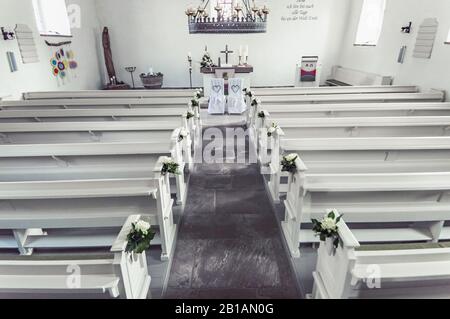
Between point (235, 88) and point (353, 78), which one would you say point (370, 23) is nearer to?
point (353, 78)

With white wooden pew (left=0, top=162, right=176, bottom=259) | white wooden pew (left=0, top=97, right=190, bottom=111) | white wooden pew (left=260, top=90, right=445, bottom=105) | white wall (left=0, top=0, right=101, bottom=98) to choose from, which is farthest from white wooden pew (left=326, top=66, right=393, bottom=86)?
white wall (left=0, top=0, right=101, bottom=98)

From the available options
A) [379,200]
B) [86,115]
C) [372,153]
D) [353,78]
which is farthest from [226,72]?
[379,200]

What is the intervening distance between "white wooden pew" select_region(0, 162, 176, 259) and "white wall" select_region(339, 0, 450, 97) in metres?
5.16

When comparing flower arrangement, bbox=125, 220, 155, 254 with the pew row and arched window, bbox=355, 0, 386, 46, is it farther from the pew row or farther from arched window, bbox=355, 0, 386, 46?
arched window, bbox=355, 0, 386, 46

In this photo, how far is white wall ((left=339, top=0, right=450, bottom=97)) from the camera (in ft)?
15.6

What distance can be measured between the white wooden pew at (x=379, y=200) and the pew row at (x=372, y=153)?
0.52 m

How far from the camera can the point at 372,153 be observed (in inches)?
107

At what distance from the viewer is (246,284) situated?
2.06 meters

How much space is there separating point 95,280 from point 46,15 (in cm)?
748

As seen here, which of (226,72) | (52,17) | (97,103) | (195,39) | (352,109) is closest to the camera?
(352,109)

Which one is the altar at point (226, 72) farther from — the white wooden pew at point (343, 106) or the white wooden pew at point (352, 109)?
the white wooden pew at point (352, 109)

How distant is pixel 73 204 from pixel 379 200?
226 centimetres

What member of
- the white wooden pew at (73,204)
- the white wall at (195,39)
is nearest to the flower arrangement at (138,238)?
the white wooden pew at (73,204)
